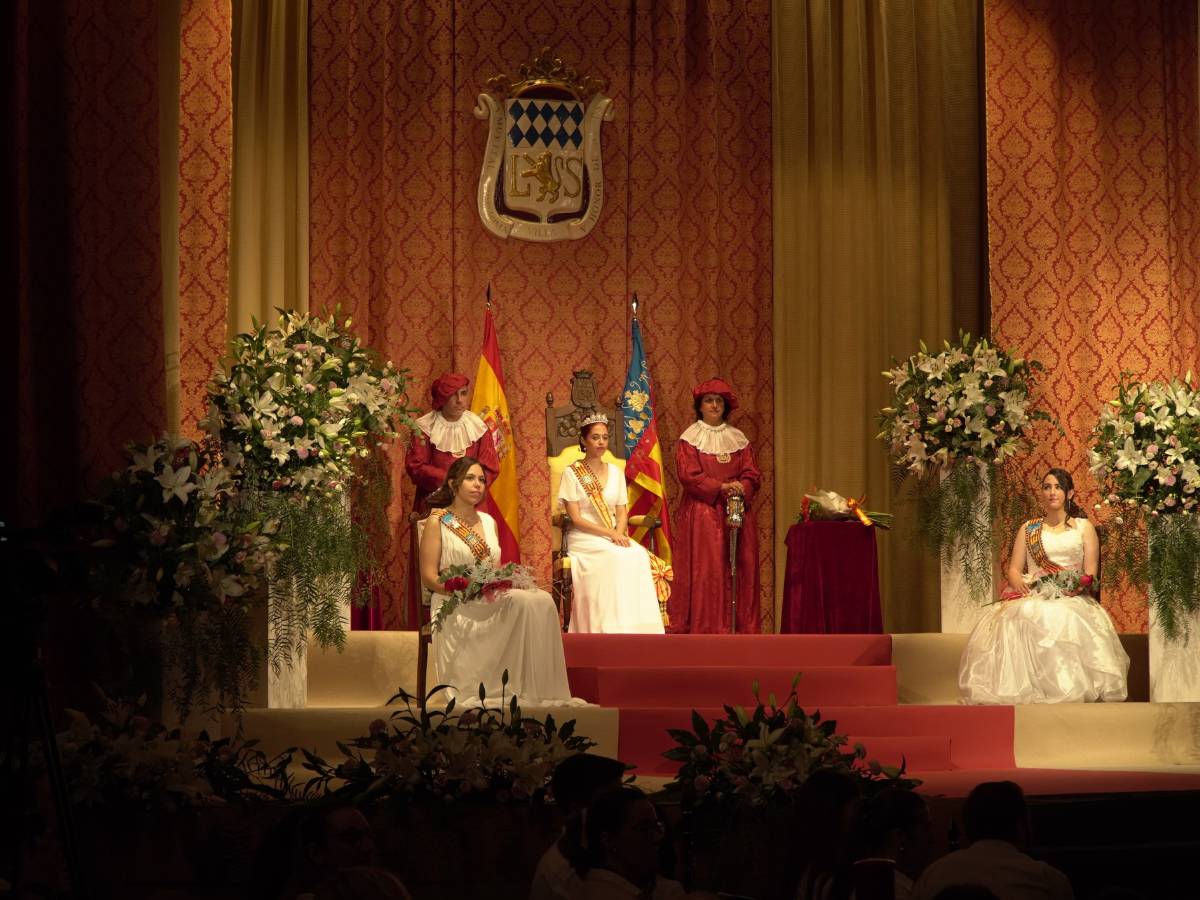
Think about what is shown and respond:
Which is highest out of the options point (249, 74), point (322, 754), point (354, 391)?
point (249, 74)

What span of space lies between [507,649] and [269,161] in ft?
12.5

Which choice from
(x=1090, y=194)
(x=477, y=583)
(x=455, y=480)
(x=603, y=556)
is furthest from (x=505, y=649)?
(x=1090, y=194)

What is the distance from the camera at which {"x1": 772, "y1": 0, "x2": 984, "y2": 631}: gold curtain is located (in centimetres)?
1030

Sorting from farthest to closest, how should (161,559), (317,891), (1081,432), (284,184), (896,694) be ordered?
(1081,432) → (284,184) → (896,694) → (161,559) → (317,891)

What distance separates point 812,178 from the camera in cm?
1044

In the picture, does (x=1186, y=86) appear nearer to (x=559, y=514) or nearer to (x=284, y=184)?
(x=559, y=514)

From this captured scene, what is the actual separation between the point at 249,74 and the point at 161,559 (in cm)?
462

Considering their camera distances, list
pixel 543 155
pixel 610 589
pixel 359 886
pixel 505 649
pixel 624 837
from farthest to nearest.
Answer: pixel 543 155, pixel 610 589, pixel 505 649, pixel 624 837, pixel 359 886

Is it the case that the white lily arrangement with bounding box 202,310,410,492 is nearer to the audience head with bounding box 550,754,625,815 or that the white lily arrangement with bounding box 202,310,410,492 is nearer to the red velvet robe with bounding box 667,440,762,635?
the red velvet robe with bounding box 667,440,762,635

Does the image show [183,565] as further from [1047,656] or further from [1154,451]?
[1154,451]

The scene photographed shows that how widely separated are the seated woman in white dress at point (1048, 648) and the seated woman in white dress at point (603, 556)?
1.67 metres

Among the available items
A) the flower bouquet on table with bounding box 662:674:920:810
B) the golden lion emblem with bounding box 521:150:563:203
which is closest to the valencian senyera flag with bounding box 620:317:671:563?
the golden lion emblem with bounding box 521:150:563:203

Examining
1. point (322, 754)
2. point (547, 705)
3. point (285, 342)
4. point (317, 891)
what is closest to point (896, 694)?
point (547, 705)

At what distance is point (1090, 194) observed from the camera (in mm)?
10383
